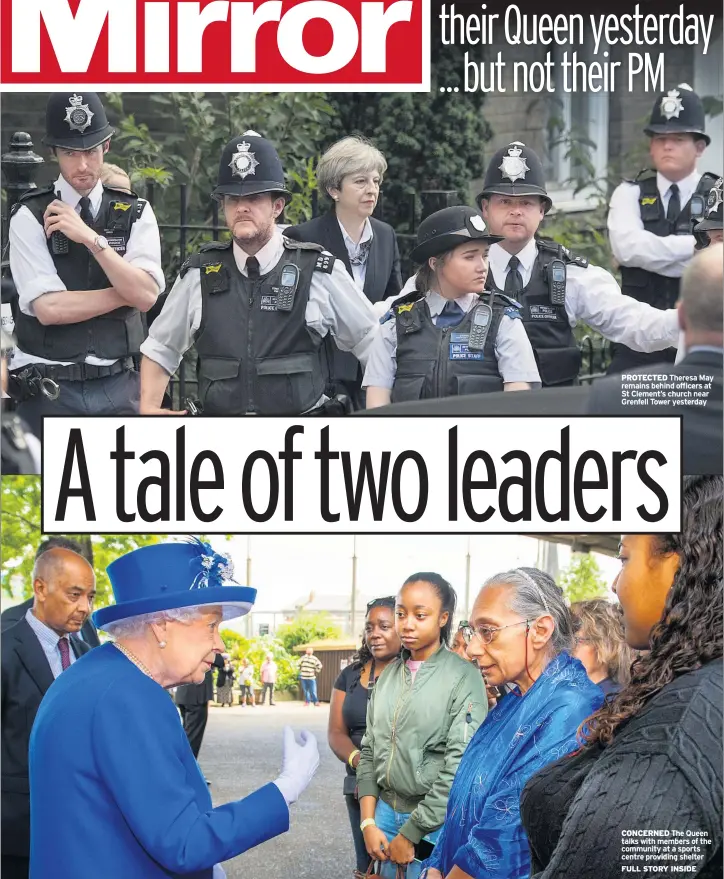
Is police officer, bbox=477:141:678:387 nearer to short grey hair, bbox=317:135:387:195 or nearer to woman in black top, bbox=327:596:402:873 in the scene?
short grey hair, bbox=317:135:387:195

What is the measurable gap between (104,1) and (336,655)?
73.9 inches

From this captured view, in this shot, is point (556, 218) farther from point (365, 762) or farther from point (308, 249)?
point (365, 762)

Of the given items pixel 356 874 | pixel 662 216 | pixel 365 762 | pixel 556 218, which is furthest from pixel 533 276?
pixel 356 874

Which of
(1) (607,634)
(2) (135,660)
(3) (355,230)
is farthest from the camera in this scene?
(3) (355,230)

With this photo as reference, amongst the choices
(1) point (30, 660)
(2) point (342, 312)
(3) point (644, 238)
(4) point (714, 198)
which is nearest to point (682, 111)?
(4) point (714, 198)

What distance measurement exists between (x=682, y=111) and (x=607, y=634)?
56.1 inches

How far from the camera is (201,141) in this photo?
3564mm

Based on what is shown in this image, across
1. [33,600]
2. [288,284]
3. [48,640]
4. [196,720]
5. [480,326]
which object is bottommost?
[196,720]

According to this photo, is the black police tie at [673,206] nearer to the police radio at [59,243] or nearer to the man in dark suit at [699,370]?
the man in dark suit at [699,370]

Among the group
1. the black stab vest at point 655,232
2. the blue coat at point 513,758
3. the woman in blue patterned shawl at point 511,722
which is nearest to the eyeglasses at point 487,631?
the woman in blue patterned shawl at point 511,722

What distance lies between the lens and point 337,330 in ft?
11.9

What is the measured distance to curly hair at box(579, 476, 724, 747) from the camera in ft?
7.45

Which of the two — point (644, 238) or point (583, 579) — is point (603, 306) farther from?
point (583, 579)

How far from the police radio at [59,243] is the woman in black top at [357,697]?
1299 mm
